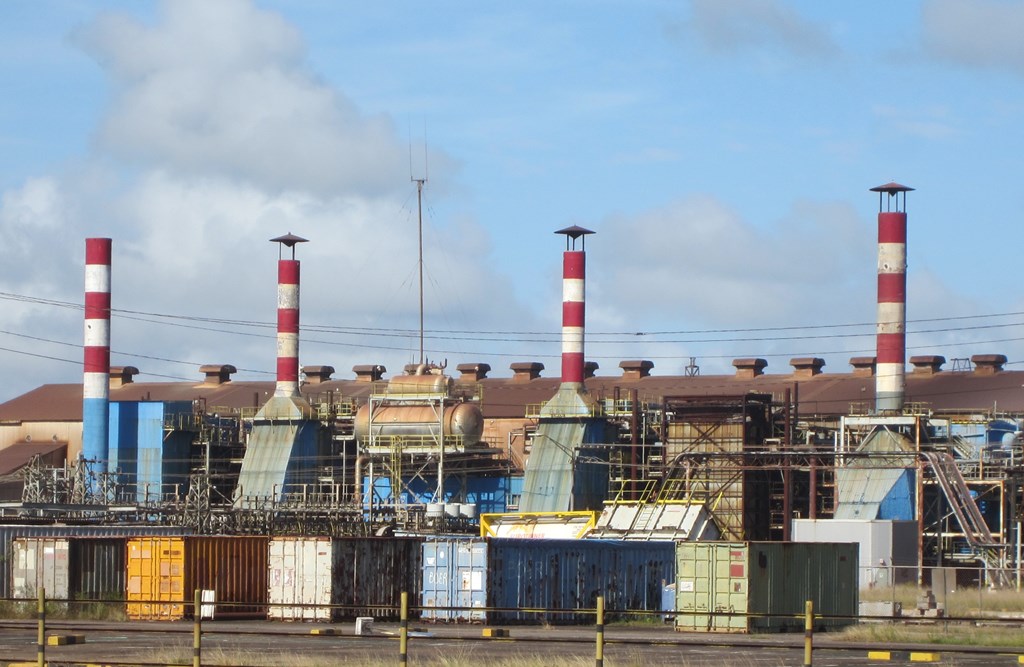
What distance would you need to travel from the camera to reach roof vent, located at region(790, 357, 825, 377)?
6669 cm

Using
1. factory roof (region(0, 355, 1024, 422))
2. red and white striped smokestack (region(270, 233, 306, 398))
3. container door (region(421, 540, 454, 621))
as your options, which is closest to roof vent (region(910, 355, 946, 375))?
factory roof (region(0, 355, 1024, 422))

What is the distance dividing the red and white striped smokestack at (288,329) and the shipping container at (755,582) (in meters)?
33.3

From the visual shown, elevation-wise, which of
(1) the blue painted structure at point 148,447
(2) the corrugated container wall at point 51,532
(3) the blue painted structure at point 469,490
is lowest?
(2) the corrugated container wall at point 51,532

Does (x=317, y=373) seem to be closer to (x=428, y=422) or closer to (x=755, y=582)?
(x=428, y=422)

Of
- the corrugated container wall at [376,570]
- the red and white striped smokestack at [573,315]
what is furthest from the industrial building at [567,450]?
the corrugated container wall at [376,570]

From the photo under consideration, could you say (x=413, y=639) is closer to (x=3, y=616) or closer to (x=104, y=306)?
(x=3, y=616)

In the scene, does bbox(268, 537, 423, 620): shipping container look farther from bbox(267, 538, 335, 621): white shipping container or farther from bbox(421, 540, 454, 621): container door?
bbox(421, 540, 454, 621): container door

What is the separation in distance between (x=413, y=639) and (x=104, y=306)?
37906 mm

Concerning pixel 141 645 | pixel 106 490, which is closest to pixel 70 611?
pixel 141 645

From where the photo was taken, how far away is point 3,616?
35.2 m

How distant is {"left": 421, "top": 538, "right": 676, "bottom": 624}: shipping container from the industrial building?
Result: 466 inches

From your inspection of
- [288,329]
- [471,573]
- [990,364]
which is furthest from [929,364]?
[471,573]

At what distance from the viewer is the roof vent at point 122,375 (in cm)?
7900

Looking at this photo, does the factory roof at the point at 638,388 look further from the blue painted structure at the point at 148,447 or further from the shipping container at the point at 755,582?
the shipping container at the point at 755,582
